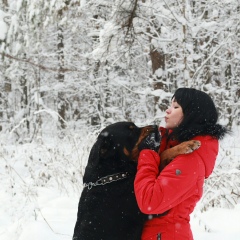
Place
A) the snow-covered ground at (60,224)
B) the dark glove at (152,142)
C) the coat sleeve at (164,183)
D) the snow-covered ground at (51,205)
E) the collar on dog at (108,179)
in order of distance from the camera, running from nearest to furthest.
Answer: the coat sleeve at (164,183) → the dark glove at (152,142) → the collar on dog at (108,179) → the snow-covered ground at (60,224) → the snow-covered ground at (51,205)

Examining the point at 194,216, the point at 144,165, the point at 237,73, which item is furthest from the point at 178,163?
the point at 237,73

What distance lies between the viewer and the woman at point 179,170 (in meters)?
1.69

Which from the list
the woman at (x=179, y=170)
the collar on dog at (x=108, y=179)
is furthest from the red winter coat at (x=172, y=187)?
the collar on dog at (x=108, y=179)

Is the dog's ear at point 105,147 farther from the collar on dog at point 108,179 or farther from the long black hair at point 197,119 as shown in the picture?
the long black hair at point 197,119

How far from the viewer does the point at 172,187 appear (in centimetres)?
169

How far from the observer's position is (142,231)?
190cm

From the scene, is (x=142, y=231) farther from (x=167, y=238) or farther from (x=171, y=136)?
(x=171, y=136)

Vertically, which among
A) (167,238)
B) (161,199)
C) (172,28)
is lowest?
(167,238)

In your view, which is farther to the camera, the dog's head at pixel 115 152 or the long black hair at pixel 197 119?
the dog's head at pixel 115 152

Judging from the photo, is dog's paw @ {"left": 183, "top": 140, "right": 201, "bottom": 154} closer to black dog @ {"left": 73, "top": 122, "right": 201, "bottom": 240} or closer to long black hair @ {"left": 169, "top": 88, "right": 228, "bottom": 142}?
black dog @ {"left": 73, "top": 122, "right": 201, "bottom": 240}

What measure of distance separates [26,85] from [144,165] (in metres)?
15.7

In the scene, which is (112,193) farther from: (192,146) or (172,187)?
(192,146)

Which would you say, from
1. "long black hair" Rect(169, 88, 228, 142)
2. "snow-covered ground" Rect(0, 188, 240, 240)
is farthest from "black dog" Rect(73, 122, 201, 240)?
"snow-covered ground" Rect(0, 188, 240, 240)

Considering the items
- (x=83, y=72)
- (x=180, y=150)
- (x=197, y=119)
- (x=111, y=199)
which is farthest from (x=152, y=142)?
(x=83, y=72)
